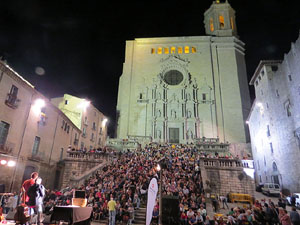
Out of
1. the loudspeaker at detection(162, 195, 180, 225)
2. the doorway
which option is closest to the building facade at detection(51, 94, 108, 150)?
the doorway

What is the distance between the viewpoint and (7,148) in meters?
16.8

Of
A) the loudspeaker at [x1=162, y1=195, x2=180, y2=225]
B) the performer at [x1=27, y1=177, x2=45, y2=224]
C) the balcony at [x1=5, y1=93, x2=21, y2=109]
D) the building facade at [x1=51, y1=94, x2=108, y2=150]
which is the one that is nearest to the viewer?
the performer at [x1=27, y1=177, x2=45, y2=224]

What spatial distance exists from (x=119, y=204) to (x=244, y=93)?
35940 mm

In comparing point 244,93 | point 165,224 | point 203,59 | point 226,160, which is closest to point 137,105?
point 203,59

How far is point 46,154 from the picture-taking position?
2267cm

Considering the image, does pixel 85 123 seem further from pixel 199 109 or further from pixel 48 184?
pixel 199 109

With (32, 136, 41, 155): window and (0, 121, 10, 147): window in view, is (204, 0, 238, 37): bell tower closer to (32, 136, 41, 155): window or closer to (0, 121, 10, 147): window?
(32, 136, 41, 155): window

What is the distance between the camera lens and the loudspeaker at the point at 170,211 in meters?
8.99

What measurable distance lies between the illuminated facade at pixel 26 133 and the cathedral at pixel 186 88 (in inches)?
570

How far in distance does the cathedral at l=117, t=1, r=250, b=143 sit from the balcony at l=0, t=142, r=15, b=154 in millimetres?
20550

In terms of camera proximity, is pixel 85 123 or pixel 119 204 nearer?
pixel 119 204

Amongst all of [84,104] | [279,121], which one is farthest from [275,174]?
[84,104]

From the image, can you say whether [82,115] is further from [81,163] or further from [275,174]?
[275,174]

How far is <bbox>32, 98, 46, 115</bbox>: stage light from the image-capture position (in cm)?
2069
